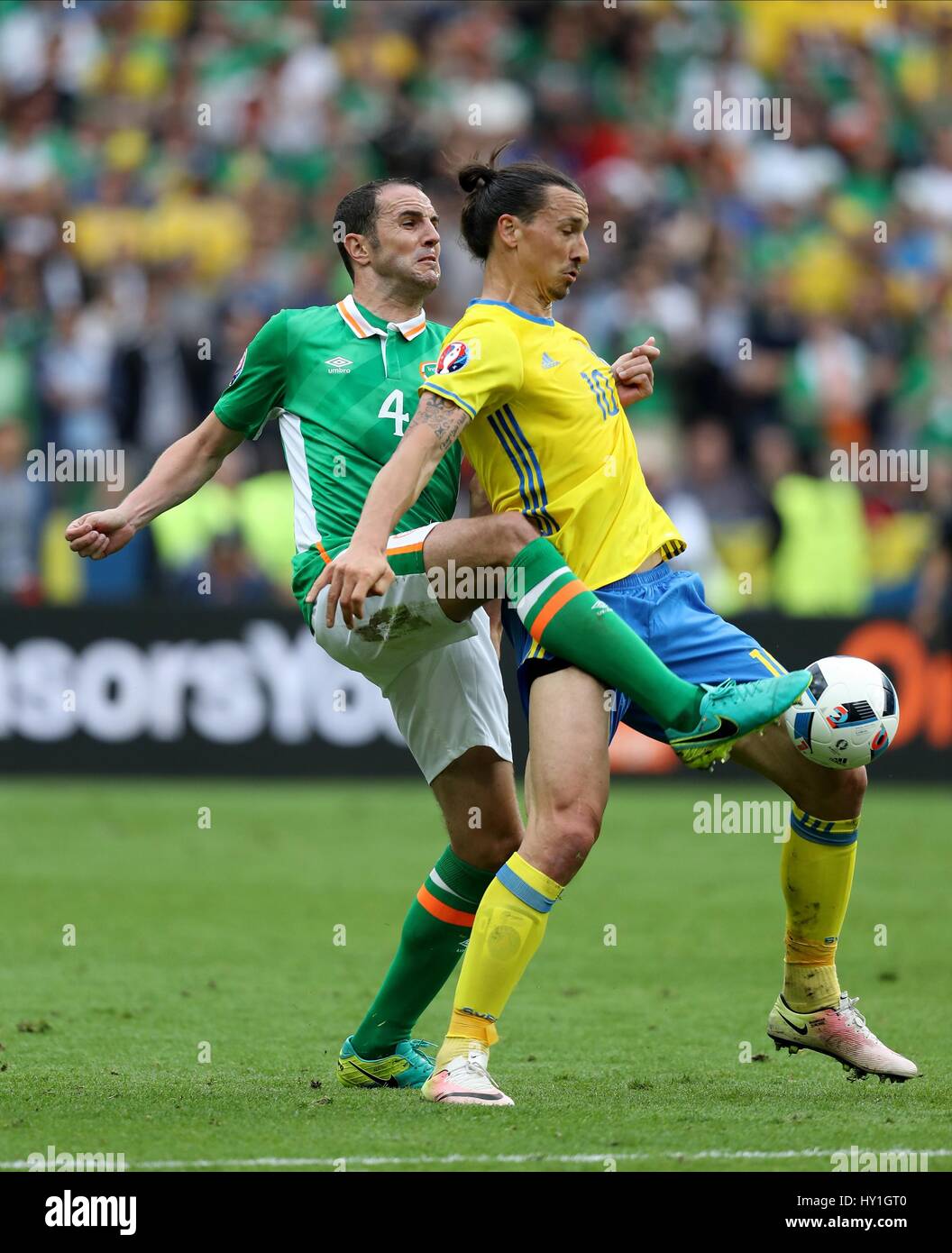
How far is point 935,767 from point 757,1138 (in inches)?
358

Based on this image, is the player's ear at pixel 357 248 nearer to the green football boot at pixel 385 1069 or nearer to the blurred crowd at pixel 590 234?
the green football boot at pixel 385 1069

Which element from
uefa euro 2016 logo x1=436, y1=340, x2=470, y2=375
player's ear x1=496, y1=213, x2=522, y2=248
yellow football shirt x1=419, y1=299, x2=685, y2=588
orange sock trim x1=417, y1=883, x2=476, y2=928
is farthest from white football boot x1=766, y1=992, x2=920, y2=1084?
player's ear x1=496, y1=213, x2=522, y2=248

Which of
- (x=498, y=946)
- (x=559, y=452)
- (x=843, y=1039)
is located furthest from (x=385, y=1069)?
(x=559, y=452)

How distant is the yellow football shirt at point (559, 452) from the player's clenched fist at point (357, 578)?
59 centimetres

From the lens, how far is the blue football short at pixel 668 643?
523 centimetres

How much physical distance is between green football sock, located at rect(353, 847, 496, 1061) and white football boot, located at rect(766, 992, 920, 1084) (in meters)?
0.94

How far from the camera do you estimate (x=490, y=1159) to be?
14.0ft

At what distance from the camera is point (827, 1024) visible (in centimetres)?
545

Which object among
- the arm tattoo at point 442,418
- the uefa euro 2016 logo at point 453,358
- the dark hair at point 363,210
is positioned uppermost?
the dark hair at point 363,210

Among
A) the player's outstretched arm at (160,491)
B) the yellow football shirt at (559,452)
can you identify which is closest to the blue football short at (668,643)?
the yellow football shirt at (559,452)

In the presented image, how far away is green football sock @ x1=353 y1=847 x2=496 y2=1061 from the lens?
5625mm

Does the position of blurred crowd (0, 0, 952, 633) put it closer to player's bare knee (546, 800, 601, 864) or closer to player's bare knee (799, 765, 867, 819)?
player's bare knee (799, 765, 867, 819)

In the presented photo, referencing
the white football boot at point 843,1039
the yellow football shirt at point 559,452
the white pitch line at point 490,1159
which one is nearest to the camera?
the white pitch line at point 490,1159
